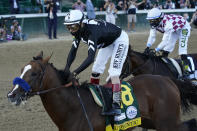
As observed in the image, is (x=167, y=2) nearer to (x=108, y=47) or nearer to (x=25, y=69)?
(x=108, y=47)

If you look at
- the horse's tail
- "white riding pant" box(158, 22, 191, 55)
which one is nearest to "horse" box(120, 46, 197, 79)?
"white riding pant" box(158, 22, 191, 55)

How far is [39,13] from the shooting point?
1495cm

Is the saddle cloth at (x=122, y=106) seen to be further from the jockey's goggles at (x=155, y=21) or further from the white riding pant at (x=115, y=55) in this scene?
the jockey's goggles at (x=155, y=21)

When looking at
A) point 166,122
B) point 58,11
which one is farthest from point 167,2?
point 166,122

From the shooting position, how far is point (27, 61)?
11906 millimetres

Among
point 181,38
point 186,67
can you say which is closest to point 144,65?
point 186,67

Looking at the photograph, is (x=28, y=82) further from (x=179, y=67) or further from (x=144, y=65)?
(x=179, y=67)

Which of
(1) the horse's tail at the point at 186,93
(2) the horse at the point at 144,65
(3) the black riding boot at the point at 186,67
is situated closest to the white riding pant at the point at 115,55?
(1) the horse's tail at the point at 186,93

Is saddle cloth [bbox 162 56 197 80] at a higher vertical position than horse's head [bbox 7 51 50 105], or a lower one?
lower

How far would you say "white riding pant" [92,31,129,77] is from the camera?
16.9ft

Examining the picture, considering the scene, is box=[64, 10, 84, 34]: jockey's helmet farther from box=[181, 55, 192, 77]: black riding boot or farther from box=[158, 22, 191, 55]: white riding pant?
box=[158, 22, 191, 55]: white riding pant

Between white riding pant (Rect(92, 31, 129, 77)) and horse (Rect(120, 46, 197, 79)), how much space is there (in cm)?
118

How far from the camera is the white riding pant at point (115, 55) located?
16.9ft

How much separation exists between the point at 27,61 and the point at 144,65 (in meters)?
6.05
